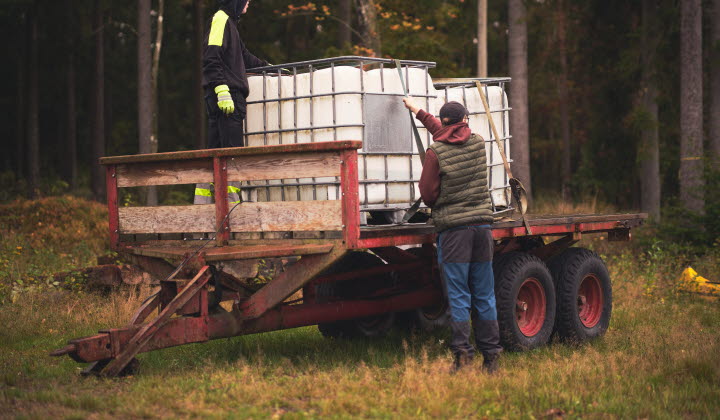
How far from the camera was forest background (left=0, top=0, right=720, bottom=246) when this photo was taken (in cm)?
1920

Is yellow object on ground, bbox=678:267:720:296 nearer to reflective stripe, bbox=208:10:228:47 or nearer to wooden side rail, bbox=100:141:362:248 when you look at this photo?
wooden side rail, bbox=100:141:362:248

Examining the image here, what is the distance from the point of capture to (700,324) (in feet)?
31.3

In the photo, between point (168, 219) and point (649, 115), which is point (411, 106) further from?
point (649, 115)

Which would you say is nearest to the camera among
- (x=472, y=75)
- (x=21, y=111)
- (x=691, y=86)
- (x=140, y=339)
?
(x=140, y=339)

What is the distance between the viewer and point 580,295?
29.2 feet

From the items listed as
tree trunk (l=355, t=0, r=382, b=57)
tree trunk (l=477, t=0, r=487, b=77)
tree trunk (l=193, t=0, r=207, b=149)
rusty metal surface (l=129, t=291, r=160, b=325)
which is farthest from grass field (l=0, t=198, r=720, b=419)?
tree trunk (l=193, t=0, r=207, b=149)

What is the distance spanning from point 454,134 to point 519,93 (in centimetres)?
1305

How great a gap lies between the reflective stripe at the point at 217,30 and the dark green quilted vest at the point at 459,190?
7.36 ft

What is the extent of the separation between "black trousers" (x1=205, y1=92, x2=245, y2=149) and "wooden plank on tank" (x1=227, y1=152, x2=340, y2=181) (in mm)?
736

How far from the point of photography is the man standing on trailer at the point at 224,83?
736 centimetres

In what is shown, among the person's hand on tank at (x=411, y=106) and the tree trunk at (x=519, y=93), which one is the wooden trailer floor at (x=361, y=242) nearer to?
the person's hand on tank at (x=411, y=106)

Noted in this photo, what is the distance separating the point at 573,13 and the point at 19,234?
670 inches

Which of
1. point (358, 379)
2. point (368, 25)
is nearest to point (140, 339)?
point (358, 379)

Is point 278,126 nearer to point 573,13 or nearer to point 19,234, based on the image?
point 19,234
